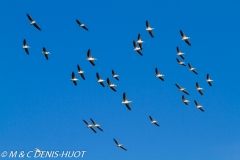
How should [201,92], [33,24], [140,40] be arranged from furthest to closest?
[201,92], [140,40], [33,24]

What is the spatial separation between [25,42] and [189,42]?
19045 mm

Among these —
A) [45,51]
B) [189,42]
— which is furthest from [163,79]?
[45,51]

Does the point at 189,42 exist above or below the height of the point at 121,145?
above

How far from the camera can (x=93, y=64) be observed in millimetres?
95438

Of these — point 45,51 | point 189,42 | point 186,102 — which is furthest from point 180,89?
point 45,51

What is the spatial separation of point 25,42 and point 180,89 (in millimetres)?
21193

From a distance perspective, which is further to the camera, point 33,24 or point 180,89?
point 180,89

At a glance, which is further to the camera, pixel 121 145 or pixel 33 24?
pixel 121 145

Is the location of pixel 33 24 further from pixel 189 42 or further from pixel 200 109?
pixel 200 109

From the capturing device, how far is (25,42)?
95625 millimetres

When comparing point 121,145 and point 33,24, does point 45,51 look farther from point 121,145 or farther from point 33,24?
point 121,145

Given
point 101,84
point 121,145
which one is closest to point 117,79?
point 101,84

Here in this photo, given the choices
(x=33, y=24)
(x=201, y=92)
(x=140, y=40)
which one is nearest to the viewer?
(x=33, y=24)

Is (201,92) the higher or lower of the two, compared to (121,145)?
higher
